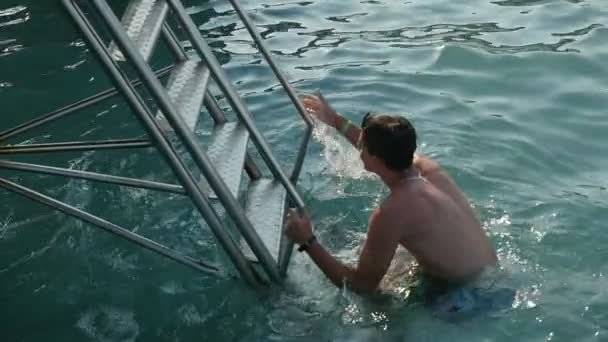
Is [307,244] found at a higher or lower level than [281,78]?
lower

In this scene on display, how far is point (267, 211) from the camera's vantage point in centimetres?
461

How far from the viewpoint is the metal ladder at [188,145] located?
152 inches

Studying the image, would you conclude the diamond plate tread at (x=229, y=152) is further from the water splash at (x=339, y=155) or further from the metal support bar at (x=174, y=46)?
the water splash at (x=339, y=155)

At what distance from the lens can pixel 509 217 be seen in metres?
5.43

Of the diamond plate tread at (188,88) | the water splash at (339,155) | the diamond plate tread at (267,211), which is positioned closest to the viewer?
the diamond plate tread at (188,88)

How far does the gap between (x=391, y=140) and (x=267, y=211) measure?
79cm

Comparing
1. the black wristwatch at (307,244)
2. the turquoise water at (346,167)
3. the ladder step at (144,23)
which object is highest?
the ladder step at (144,23)

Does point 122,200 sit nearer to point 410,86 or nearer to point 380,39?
point 410,86

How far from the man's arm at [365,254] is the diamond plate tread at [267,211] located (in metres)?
0.11

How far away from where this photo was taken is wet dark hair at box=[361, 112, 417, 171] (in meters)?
4.25

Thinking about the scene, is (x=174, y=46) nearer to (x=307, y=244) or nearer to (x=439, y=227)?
(x=307, y=244)

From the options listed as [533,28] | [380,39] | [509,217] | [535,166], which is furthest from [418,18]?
[509,217]

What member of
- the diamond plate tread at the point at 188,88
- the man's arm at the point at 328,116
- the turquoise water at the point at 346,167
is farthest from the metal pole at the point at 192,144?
the man's arm at the point at 328,116

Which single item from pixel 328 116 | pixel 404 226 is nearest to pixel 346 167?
pixel 328 116
